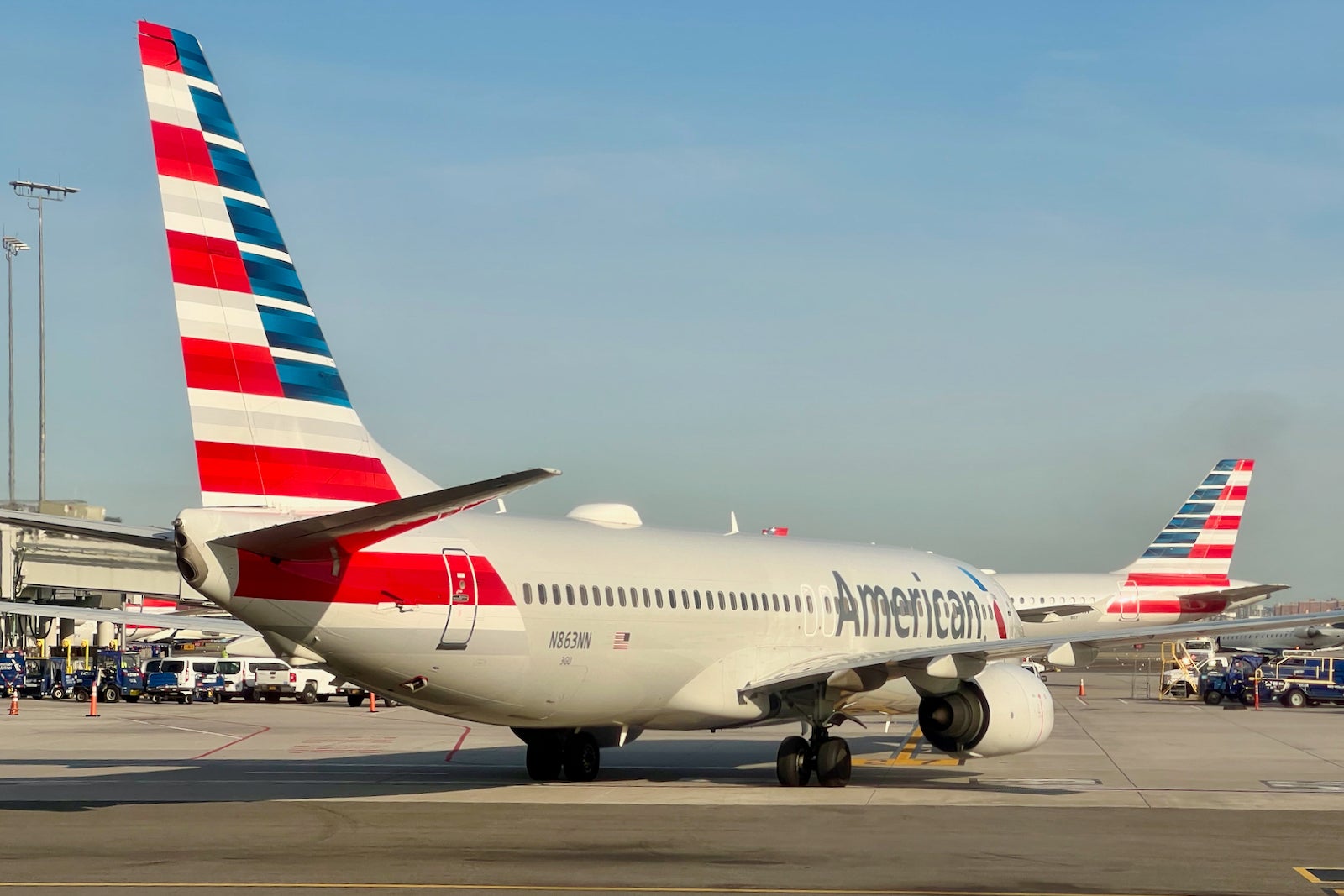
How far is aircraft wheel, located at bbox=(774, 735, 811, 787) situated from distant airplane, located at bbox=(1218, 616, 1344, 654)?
5748 cm

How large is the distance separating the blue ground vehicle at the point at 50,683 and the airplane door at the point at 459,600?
145 ft

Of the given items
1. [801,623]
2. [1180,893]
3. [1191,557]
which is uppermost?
[1191,557]

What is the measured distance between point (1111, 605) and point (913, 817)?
158ft

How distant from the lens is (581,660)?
19688mm

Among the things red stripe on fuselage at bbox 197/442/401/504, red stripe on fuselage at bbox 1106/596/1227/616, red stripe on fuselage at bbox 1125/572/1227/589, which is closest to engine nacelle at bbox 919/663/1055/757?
red stripe on fuselage at bbox 197/442/401/504

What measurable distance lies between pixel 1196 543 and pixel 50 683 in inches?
1842

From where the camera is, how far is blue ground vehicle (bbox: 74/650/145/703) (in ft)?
177

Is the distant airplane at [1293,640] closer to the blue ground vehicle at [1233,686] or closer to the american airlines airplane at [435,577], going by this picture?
the blue ground vehicle at [1233,686]

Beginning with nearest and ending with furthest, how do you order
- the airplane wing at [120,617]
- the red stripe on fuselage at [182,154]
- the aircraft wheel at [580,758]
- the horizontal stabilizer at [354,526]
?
the horizontal stabilizer at [354,526], the red stripe on fuselage at [182,154], the airplane wing at [120,617], the aircraft wheel at [580,758]

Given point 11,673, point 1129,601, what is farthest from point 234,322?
point 1129,601

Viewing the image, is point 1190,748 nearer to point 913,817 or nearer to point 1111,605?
point 913,817

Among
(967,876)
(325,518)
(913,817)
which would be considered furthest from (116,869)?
(913,817)

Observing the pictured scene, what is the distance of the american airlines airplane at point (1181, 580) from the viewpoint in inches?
2467

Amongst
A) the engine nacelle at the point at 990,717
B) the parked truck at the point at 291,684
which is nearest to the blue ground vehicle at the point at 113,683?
the parked truck at the point at 291,684
